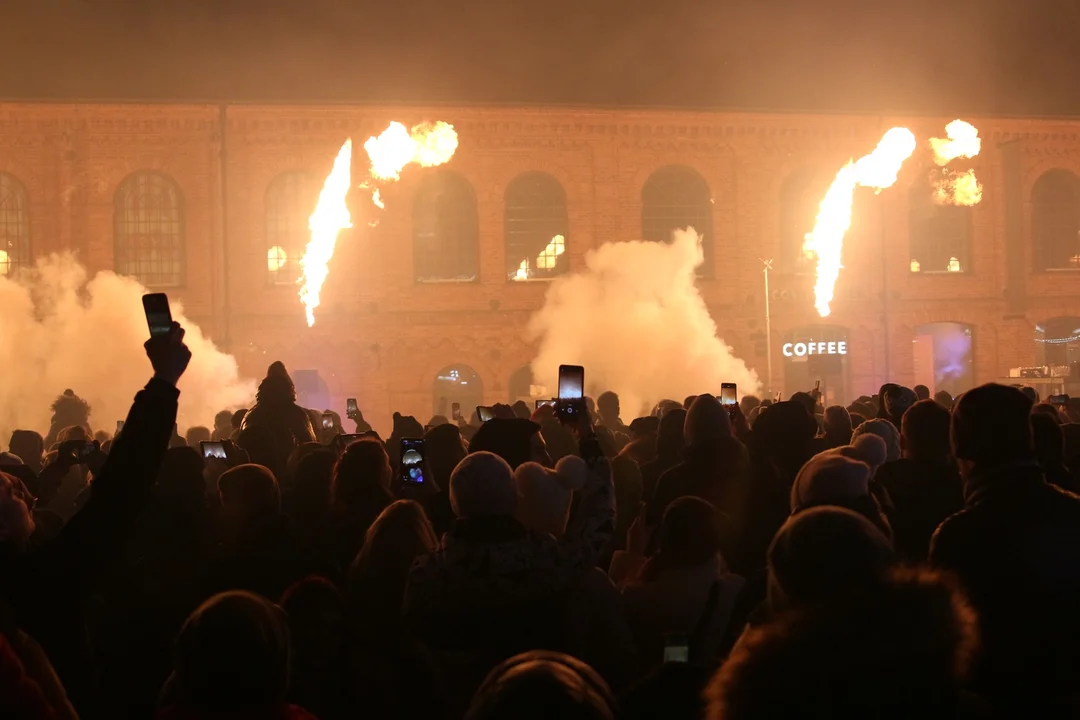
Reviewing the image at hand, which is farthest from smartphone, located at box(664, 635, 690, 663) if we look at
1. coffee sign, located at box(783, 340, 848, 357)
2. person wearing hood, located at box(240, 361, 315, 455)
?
coffee sign, located at box(783, 340, 848, 357)

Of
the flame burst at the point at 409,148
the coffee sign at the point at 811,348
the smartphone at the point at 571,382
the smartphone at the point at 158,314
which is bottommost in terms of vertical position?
the smartphone at the point at 571,382

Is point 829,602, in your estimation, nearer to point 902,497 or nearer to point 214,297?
point 902,497

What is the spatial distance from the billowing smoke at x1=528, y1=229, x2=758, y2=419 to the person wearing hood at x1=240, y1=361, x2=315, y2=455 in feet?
69.2

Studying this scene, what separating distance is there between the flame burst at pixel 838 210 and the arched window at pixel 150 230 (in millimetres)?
18865

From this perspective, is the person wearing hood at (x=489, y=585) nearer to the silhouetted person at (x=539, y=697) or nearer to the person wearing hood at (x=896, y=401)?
the silhouetted person at (x=539, y=697)

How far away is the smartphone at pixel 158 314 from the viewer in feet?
12.4

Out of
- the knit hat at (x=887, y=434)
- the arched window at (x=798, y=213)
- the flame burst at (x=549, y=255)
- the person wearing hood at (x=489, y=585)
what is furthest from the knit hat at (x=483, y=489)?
the arched window at (x=798, y=213)

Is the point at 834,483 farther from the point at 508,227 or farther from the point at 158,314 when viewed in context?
the point at 508,227

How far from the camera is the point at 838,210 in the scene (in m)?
34.7

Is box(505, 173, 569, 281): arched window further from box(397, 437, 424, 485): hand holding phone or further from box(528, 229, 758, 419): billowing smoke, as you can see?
box(397, 437, 424, 485): hand holding phone

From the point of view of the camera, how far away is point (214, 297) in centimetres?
3234

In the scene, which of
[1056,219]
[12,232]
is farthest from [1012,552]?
[1056,219]

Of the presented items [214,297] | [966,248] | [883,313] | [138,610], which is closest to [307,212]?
[214,297]

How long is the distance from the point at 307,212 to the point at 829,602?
31450mm
